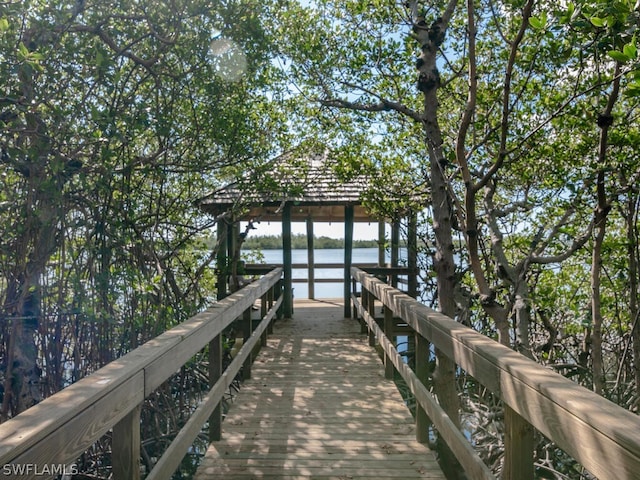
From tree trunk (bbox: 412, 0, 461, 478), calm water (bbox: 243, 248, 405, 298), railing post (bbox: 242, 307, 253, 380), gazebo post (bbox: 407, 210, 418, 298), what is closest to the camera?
tree trunk (bbox: 412, 0, 461, 478)

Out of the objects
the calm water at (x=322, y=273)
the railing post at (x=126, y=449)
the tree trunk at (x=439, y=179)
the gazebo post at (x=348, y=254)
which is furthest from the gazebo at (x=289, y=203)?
the railing post at (x=126, y=449)

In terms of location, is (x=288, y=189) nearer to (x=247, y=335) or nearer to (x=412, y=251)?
(x=412, y=251)

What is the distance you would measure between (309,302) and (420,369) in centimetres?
816

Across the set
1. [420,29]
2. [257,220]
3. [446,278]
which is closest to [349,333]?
[257,220]

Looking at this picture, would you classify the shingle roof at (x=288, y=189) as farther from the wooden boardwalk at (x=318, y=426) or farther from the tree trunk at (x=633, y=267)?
the tree trunk at (x=633, y=267)

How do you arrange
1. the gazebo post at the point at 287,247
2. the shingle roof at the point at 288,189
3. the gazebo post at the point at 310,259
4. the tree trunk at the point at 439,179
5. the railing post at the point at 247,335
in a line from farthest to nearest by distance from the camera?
the gazebo post at the point at 310,259 < the gazebo post at the point at 287,247 < the shingle roof at the point at 288,189 < the railing post at the point at 247,335 < the tree trunk at the point at 439,179

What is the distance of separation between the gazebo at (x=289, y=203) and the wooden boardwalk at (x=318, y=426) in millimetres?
2327

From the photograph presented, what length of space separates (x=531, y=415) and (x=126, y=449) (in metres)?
1.28

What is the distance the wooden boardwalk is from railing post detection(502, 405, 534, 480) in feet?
3.56

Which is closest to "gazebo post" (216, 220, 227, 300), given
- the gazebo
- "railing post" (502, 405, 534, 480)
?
the gazebo

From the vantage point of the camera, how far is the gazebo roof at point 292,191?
657 cm

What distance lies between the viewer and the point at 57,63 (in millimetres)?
3326

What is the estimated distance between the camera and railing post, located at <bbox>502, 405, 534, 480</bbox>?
151 centimetres

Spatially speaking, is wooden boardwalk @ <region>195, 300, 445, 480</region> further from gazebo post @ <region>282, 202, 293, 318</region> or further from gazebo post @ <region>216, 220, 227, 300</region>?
gazebo post @ <region>282, 202, 293, 318</region>
